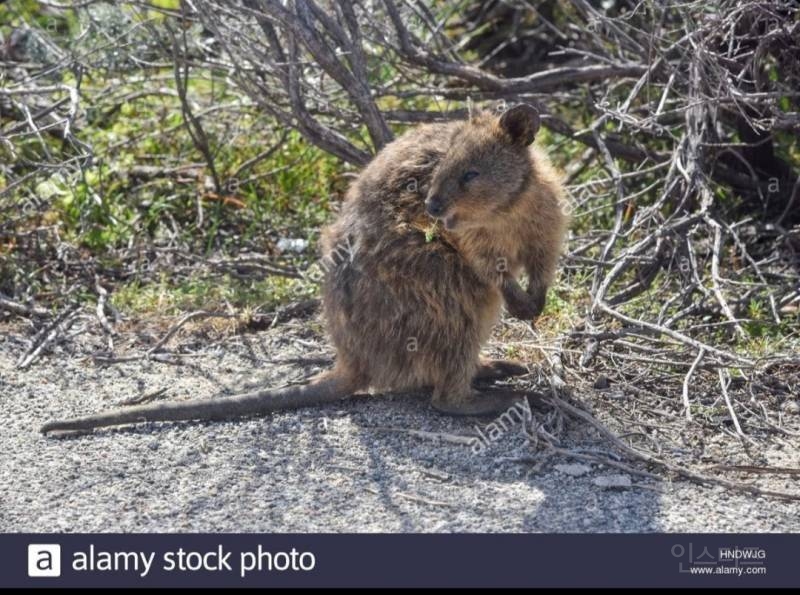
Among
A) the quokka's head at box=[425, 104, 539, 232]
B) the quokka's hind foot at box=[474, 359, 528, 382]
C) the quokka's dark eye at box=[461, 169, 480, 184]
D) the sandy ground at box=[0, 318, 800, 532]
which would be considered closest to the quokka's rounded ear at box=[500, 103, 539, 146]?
the quokka's head at box=[425, 104, 539, 232]

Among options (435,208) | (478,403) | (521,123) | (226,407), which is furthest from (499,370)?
(226,407)

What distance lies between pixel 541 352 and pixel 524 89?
1899mm

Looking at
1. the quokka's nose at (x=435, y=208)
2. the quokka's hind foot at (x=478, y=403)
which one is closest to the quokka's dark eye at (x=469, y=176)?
the quokka's nose at (x=435, y=208)

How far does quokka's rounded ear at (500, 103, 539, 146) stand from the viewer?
17.1 ft

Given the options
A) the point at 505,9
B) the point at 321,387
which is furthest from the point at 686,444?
the point at 505,9

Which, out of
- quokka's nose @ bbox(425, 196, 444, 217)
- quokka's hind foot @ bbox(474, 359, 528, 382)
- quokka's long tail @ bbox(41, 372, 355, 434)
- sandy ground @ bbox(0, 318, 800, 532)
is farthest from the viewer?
quokka's hind foot @ bbox(474, 359, 528, 382)

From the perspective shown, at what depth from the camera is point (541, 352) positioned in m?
5.85

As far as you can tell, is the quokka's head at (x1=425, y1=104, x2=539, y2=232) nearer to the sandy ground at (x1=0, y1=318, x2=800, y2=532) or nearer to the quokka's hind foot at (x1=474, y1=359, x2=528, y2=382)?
the quokka's hind foot at (x1=474, y1=359, x2=528, y2=382)

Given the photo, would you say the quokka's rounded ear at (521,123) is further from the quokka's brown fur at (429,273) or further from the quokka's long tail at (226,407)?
the quokka's long tail at (226,407)

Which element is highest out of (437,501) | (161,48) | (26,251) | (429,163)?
(161,48)

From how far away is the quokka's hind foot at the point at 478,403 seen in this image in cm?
525

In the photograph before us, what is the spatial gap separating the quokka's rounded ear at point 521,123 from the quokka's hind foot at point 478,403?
1.08 meters

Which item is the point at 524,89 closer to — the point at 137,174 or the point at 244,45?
the point at 244,45

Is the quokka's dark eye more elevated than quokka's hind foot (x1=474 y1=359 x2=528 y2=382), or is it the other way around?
the quokka's dark eye
